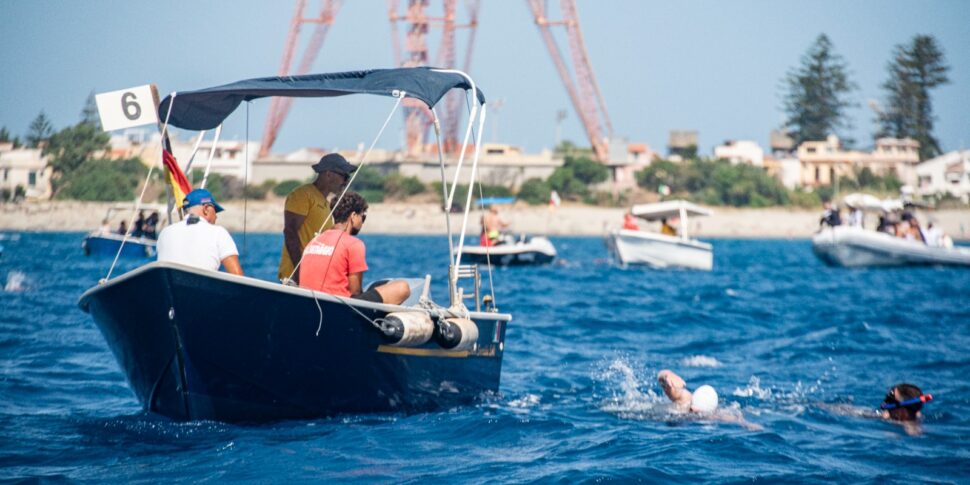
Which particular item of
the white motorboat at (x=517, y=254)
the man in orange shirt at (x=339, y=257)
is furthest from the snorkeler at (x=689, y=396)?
the white motorboat at (x=517, y=254)

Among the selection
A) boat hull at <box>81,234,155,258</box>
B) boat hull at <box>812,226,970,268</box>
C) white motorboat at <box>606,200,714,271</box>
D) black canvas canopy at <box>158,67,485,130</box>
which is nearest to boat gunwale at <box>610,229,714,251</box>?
white motorboat at <box>606,200,714,271</box>

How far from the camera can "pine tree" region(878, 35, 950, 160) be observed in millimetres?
88875

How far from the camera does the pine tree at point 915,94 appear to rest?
88875 mm

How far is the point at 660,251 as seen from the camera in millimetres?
30188

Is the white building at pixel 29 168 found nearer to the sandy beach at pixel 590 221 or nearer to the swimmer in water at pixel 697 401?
the swimmer in water at pixel 697 401

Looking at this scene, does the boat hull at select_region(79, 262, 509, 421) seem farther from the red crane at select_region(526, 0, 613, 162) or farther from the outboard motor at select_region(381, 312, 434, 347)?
the red crane at select_region(526, 0, 613, 162)

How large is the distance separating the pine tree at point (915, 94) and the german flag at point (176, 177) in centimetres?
8841

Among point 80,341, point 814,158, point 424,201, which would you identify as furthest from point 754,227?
point 80,341

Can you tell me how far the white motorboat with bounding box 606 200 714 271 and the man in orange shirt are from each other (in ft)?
74.7

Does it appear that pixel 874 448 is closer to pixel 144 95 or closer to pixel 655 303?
pixel 144 95

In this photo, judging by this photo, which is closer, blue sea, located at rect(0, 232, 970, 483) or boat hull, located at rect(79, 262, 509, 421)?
blue sea, located at rect(0, 232, 970, 483)

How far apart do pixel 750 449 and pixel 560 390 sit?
2761 mm

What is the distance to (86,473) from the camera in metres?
6.50

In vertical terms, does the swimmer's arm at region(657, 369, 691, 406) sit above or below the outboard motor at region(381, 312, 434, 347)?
below
